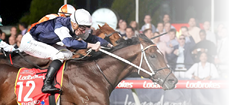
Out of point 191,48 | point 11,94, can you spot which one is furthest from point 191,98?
point 11,94

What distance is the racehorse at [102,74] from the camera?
4.99 m

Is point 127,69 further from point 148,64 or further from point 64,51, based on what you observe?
point 64,51

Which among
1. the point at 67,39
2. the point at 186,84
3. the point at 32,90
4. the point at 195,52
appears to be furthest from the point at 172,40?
the point at 32,90

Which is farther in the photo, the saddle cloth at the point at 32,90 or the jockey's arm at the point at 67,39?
the saddle cloth at the point at 32,90

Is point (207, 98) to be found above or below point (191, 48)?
below

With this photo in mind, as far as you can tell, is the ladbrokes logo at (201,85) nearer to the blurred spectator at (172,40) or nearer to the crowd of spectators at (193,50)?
the crowd of spectators at (193,50)

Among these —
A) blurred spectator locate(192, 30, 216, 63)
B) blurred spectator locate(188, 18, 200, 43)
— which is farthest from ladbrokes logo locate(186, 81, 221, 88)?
blurred spectator locate(188, 18, 200, 43)

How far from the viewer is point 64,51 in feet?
17.0

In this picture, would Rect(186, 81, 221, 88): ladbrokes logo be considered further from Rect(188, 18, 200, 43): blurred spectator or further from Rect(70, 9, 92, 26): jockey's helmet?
Rect(70, 9, 92, 26): jockey's helmet

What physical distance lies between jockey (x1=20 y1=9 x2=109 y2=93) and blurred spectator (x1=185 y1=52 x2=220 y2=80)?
2792mm

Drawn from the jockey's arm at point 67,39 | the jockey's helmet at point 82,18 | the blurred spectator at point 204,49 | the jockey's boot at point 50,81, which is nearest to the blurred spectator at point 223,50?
the blurred spectator at point 204,49

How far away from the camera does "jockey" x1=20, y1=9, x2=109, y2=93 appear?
4914 mm

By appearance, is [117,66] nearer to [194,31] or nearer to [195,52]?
[195,52]

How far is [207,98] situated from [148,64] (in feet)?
9.96
